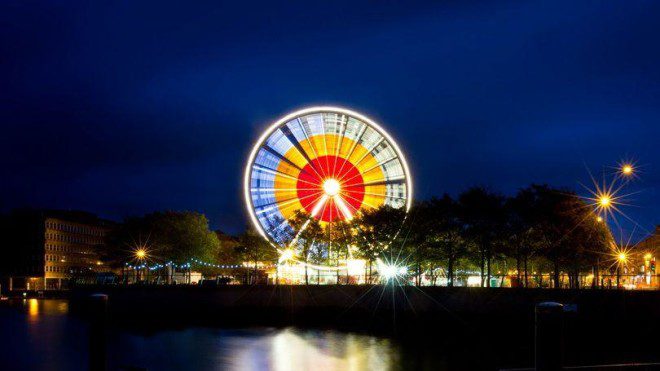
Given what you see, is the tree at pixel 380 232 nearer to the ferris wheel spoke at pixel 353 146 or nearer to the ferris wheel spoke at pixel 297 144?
the ferris wheel spoke at pixel 353 146

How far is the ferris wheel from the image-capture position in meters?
61.1

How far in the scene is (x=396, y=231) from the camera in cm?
6066

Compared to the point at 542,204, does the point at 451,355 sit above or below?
below

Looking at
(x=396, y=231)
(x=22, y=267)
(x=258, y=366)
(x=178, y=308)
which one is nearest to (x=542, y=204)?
(x=396, y=231)

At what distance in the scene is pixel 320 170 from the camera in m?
63.2

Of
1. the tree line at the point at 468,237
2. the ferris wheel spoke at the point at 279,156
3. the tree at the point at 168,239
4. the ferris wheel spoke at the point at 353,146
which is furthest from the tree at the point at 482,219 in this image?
the tree at the point at 168,239

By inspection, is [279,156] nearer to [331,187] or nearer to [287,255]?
[331,187]

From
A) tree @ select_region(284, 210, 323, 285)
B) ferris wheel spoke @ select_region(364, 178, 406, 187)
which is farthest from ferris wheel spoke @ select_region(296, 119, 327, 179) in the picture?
ferris wheel spoke @ select_region(364, 178, 406, 187)

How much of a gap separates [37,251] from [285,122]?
9281 centimetres

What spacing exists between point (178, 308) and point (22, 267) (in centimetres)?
8569

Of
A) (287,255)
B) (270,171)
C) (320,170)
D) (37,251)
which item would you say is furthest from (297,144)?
(37,251)

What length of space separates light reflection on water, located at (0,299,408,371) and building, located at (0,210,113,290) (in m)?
78.7

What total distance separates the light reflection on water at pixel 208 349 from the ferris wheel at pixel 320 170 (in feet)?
43.3

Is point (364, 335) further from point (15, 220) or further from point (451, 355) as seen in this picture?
point (15, 220)
